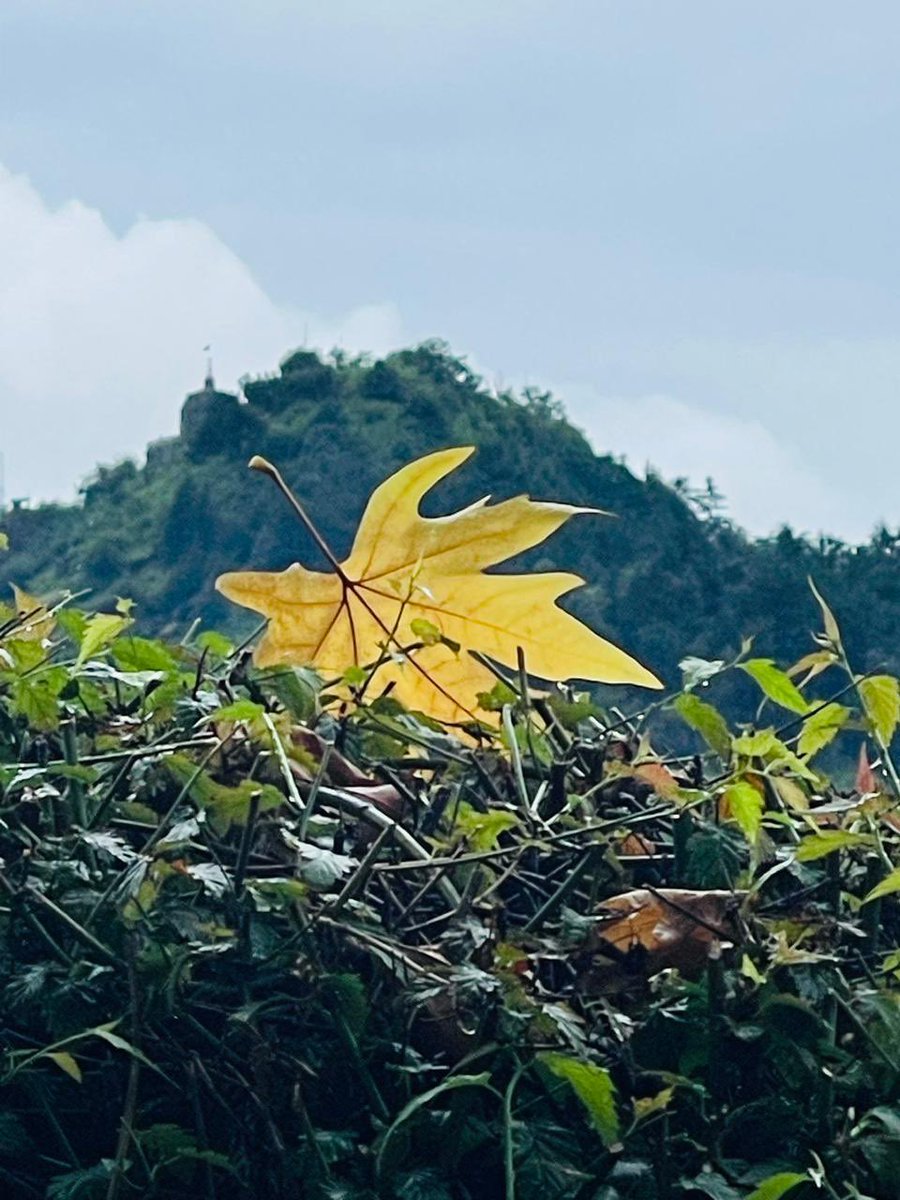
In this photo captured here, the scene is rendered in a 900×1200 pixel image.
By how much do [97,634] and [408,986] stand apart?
16 centimetres

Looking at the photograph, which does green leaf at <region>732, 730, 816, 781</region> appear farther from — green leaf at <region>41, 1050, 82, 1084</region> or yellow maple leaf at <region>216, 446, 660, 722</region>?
green leaf at <region>41, 1050, 82, 1084</region>

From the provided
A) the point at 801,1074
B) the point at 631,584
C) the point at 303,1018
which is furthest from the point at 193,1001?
the point at 631,584

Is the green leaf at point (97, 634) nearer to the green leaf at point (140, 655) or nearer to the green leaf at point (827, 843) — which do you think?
Answer: the green leaf at point (140, 655)

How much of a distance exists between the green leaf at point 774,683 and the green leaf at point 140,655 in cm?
18

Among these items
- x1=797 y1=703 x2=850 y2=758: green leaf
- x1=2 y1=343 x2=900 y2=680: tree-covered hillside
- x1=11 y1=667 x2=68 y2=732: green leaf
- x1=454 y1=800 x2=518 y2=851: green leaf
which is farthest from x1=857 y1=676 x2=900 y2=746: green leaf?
x1=2 y1=343 x2=900 y2=680: tree-covered hillside

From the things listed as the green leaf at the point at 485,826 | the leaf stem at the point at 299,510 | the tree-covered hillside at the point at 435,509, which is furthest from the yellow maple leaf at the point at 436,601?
the tree-covered hillside at the point at 435,509

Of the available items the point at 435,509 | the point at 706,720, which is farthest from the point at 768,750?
the point at 435,509

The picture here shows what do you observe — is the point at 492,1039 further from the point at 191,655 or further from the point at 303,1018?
the point at 191,655

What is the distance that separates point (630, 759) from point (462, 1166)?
0.54 ft

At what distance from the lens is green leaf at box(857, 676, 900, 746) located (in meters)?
0.52

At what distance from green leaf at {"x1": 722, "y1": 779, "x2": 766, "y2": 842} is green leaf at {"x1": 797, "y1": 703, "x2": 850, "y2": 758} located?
75mm

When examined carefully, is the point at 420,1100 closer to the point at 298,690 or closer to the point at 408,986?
the point at 408,986

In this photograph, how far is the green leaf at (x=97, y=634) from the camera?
525 millimetres

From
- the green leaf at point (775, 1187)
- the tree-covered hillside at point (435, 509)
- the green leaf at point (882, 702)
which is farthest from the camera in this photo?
the tree-covered hillside at point (435, 509)
